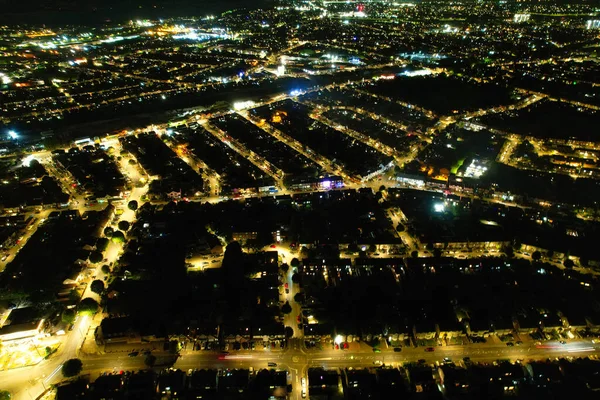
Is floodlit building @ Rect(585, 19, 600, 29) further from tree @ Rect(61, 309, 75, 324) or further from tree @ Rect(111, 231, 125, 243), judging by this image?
tree @ Rect(61, 309, 75, 324)

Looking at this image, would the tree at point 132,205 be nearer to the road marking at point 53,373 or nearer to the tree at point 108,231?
the tree at point 108,231

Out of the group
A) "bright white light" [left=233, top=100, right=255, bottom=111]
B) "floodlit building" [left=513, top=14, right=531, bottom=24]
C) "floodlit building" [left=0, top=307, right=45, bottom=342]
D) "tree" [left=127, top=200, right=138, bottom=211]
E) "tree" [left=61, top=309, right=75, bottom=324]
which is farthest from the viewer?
"floodlit building" [left=513, top=14, right=531, bottom=24]

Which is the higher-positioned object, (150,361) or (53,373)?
(150,361)

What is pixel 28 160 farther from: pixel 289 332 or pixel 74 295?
pixel 289 332

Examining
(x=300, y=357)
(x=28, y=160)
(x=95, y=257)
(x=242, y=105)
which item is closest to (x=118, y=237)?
(x=95, y=257)

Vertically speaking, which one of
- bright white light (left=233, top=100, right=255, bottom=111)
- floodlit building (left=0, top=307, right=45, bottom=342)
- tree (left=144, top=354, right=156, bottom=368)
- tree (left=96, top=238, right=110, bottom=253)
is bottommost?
tree (left=144, top=354, right=156, bottom=368)

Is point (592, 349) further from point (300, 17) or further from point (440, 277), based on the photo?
point (300, 17)

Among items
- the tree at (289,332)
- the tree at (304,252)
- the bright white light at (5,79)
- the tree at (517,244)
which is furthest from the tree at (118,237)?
the bright white light at (5,79)

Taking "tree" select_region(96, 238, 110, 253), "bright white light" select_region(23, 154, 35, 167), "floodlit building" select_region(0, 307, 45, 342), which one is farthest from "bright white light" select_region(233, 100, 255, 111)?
"floodlit building" select_region(0, 307, 45, 342)

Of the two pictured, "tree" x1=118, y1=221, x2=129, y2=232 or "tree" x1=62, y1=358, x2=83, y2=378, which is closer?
"tree" x1=62, y1=358, x2=83, y2=378
